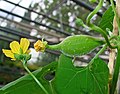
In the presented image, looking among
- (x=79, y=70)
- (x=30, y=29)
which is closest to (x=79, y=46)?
(x=79, y=70)

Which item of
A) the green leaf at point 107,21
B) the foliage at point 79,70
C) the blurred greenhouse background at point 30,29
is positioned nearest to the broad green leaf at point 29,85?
the foliage at point 79,70

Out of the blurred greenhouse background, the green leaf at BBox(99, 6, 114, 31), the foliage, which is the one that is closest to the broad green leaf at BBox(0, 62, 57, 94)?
the foliage

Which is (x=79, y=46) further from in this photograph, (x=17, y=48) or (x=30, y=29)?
(x=30, y=29)

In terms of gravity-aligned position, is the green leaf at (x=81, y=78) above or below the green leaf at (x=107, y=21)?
below

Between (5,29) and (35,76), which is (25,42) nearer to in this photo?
(35,76)

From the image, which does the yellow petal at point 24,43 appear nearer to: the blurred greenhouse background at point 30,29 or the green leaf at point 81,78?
the green leaf at point 81,78
